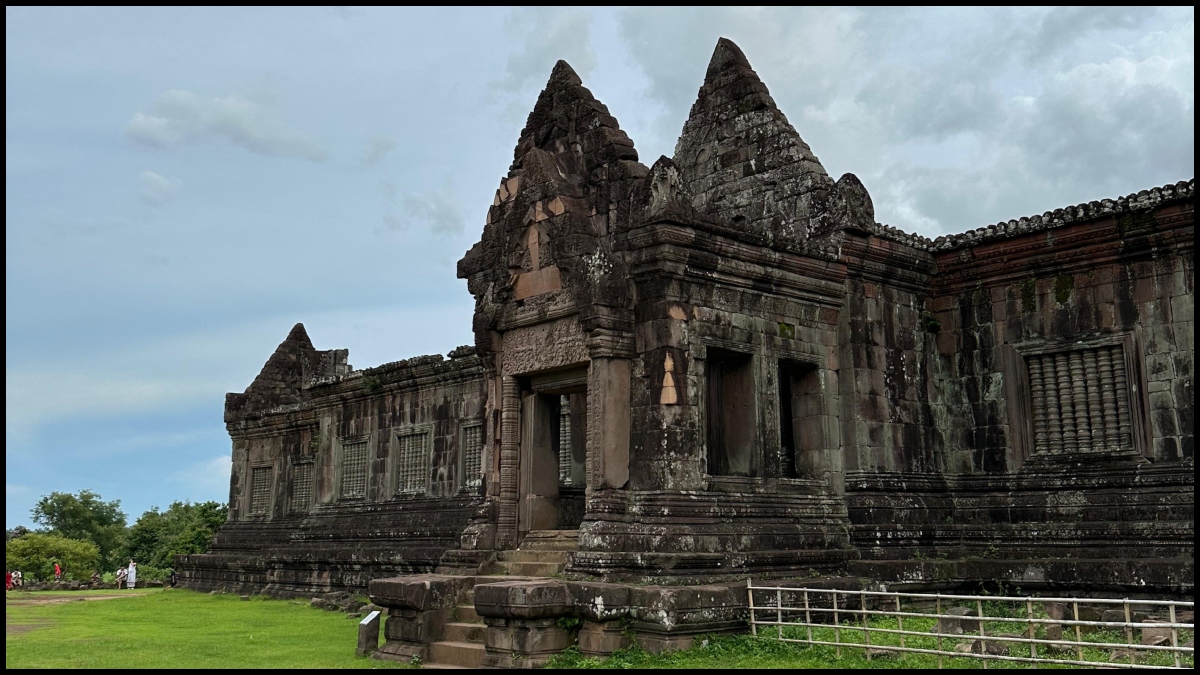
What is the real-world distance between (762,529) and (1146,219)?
6.25 meters

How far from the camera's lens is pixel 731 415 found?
42.7 ft

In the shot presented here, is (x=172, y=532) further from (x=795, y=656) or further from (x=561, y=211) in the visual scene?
(x=795, y=656)

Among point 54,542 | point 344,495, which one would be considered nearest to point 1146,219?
point 344,495

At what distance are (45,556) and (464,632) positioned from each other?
3989cm

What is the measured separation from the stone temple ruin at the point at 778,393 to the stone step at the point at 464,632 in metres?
0.06

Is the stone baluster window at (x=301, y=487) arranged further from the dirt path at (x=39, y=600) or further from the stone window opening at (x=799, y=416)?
the stone window opening at (x=799, y=416)

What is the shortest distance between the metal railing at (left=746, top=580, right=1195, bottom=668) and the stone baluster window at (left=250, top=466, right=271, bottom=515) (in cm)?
1965

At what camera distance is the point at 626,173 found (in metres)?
12.8

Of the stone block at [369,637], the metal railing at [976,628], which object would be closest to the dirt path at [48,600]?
the stone block at [369,637]

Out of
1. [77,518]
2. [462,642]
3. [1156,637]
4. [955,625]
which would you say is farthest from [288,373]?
[77,518]

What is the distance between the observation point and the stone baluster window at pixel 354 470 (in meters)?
23.5

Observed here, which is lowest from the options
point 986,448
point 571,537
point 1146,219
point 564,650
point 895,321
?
point 564,650

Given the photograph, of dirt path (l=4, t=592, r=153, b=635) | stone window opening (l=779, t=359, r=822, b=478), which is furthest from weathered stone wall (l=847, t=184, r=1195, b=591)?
dirt path (l=4, t=592, r=153, b=635)

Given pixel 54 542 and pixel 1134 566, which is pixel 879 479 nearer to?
pixel 1134 566
